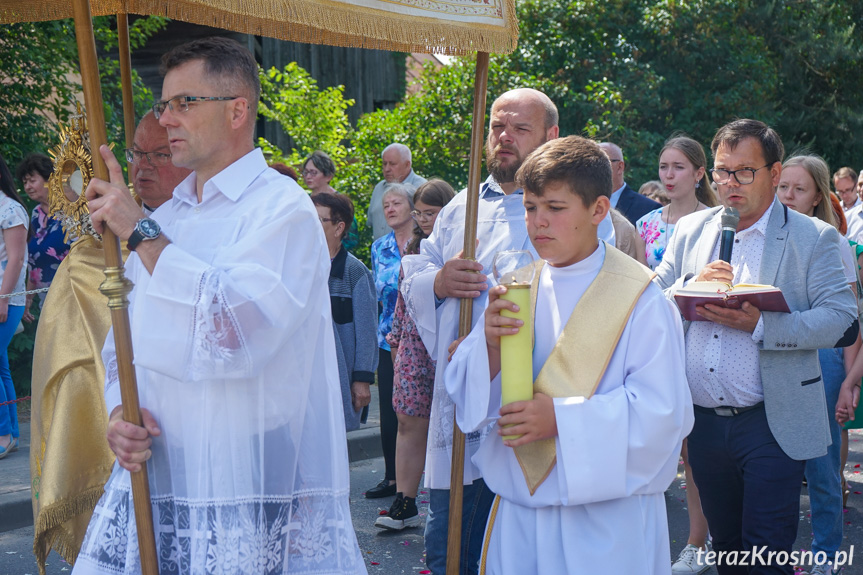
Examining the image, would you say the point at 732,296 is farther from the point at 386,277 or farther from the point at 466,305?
the point at 386,277

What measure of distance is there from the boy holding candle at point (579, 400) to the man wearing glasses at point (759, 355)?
2.89 ft

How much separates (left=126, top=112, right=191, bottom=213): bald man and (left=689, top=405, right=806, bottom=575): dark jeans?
7.72 feet

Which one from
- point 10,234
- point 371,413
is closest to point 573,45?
point 371,413

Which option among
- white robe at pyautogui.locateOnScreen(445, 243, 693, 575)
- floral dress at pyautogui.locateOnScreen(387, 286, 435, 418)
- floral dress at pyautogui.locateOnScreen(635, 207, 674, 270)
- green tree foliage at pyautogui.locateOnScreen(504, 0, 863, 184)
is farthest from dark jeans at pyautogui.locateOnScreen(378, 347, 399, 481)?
green tree foliage at pyautogui.locateOnScreen(504, 0, 863, 184)

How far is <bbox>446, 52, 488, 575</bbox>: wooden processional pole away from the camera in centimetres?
363

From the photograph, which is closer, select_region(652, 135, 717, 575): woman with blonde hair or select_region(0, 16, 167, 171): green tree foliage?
select_region(652, 135, 717, 575): woman with blonde hair

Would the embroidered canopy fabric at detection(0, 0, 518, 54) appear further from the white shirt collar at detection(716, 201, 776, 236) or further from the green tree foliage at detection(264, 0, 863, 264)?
the green tree foliage at detection(264, 0, 863, 264)

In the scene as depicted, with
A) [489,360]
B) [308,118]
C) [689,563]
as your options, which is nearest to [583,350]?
[489,360]

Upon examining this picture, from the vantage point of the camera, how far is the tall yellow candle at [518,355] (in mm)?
2916

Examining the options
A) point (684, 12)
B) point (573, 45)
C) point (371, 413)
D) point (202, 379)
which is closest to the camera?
point (202, 379)

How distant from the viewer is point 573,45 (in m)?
16.2

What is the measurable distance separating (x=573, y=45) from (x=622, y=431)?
14.2 m

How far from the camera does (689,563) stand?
17.0ft

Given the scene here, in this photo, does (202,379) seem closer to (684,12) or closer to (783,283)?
(783,283)
